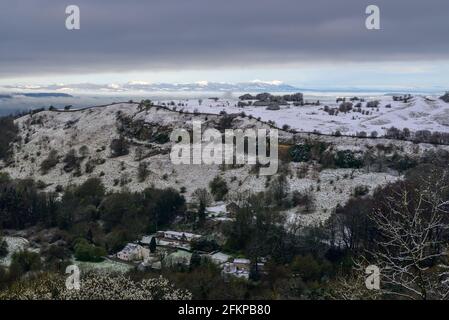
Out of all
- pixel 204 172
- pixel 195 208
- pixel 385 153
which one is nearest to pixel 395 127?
pixel 385 153

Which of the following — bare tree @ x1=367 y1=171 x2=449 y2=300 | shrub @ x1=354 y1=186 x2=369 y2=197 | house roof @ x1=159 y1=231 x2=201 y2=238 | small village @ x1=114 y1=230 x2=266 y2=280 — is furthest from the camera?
shrub @ x1=354 y1=186 x2=369 y2=197

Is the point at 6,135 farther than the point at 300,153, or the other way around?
the point at 6,135

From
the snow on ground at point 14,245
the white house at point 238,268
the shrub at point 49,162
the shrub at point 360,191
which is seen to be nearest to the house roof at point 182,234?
the white house at point 238,268

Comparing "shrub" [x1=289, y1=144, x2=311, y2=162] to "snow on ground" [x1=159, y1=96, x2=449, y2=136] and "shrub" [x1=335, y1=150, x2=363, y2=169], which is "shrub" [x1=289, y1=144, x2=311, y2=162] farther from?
"snow on ground" [x1=159, y1=96, x2=449, y2=136]

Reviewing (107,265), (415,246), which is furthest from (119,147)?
(415,246)

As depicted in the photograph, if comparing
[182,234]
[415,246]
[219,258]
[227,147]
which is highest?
[415,246]

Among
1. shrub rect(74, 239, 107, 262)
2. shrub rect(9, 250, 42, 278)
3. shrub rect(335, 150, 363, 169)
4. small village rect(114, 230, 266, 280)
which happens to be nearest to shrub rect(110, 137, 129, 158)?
small village rect(114, 230, 266, 280)

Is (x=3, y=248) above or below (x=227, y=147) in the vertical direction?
below

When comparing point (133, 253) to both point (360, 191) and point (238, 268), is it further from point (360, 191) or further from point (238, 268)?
point (360, 191)

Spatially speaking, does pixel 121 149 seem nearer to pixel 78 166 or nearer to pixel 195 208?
pixel 78 166
